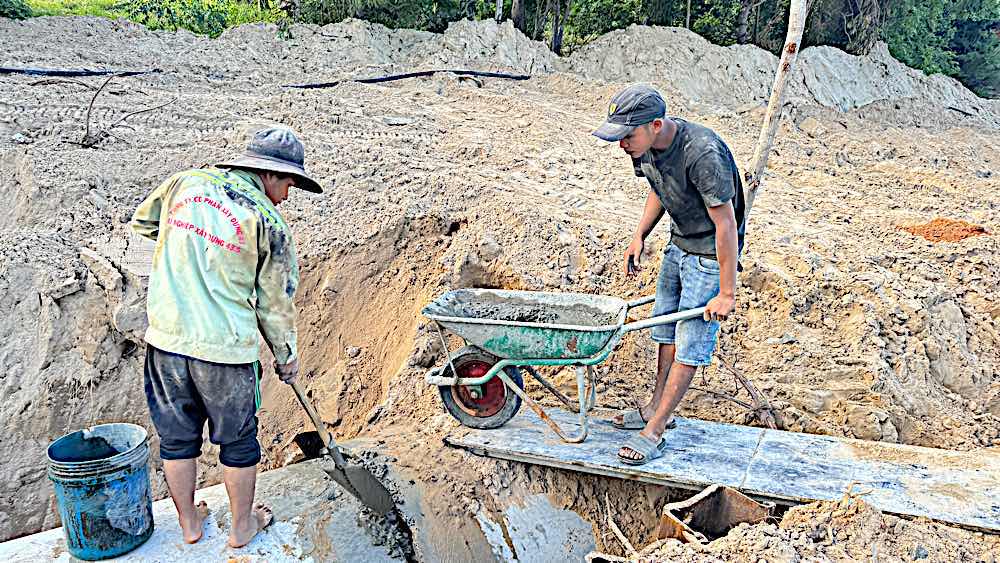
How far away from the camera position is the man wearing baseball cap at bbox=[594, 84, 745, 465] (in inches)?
115

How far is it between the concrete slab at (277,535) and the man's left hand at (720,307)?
5.88 feet

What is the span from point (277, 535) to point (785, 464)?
233 centimetres

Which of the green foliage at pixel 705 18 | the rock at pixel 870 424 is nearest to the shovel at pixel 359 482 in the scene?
the rock at pixel 870 424

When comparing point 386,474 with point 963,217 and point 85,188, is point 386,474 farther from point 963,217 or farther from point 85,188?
point 963,217

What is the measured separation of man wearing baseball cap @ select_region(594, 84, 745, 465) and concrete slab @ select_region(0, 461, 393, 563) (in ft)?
4.35

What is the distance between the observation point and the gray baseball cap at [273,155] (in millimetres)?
2541

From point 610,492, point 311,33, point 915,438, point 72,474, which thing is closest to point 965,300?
point 915,438

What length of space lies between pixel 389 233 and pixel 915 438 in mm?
3786

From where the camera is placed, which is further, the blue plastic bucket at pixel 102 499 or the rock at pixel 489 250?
the rock at pixel 489 250

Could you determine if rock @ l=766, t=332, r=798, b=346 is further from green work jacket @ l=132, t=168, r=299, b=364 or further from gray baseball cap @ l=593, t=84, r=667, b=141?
green work jacket @ l=132, t=168, r=299, b=364

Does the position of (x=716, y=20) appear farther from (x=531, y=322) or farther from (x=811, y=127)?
(x=531, y=322)

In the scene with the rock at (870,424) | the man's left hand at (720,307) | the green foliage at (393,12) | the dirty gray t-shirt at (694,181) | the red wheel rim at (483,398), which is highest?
the green foliage at (393,12)

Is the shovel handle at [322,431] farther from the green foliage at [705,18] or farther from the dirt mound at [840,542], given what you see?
the green foliage at [705,18]

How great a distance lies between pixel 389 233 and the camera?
526cm
